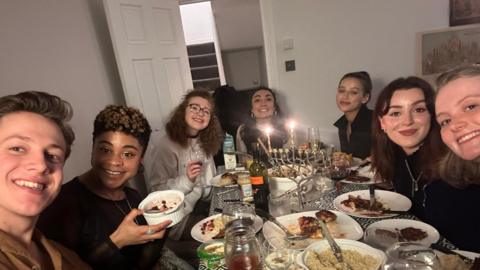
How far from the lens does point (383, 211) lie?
4.28ft

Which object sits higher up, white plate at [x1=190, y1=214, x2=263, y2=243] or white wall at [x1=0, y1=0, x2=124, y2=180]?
white wall at [x1=0, y1=0, x2=124, y2=180]

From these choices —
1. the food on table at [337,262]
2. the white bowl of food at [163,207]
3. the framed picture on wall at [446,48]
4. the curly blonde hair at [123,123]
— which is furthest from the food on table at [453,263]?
the framed picture on wall at [446,48]

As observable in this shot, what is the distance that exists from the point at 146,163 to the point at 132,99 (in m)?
0.76

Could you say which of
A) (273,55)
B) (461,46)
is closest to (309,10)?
(273,55)

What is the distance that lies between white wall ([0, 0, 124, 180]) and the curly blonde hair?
1.00 m

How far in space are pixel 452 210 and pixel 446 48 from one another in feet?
9.30

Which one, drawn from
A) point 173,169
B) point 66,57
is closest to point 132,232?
point 173,169

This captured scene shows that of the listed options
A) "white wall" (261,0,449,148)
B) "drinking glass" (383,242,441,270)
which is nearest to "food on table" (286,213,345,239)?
"drinking glass" (383,242,441,270)

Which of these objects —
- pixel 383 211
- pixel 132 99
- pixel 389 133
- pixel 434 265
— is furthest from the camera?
pixel 132 99

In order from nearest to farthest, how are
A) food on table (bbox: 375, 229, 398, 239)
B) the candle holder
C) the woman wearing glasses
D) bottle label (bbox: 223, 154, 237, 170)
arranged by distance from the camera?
food on table (bbox: 375, 229, 398, 239), the candle holder, the woman wearing glasses, bottle label (bbox: 223, 154, 237, 170)

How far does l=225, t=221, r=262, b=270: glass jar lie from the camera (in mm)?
941

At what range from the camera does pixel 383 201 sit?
1.43 metres

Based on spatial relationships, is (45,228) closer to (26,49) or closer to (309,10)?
(26,49)

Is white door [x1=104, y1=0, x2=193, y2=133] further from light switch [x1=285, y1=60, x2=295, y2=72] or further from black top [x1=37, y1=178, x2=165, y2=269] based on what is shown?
black top [x1=37, y1=178, x2=165, y2=269]
